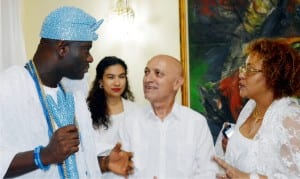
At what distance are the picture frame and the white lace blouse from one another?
1.35 metres

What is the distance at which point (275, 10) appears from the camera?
10.9ft

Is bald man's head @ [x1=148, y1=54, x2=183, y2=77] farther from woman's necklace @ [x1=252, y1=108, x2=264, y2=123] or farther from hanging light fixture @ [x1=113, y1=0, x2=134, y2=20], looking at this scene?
hanging light fixture @ [x1=113, y1=0, x2=134, y2=20]

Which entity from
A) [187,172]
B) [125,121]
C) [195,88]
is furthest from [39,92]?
[195,88]

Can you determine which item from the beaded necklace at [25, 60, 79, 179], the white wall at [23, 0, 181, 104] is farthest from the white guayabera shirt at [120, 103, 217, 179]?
the white wall at [23, 0, 181, 104]

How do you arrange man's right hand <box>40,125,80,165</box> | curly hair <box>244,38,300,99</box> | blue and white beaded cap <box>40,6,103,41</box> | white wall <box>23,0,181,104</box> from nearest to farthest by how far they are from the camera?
man's right hand <box>40,125,80,165</box> → blue and white beaded cap <box>40,6,103,41</box> → curly hair <box>244,38,300,99</box> → white wall <box>23,0,181,104</box>

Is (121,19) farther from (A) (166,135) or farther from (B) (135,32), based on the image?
(A) (166,135)

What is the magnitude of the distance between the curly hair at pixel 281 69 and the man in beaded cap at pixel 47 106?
0.96 metres

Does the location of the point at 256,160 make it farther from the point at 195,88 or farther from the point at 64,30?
the point at 195,88

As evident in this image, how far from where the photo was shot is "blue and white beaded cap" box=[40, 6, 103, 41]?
1.70m

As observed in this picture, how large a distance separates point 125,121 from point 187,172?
49cm

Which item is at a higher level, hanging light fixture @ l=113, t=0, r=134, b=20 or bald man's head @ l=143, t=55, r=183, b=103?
hanging light fixture @ l=113, t=0, r=134, b=20

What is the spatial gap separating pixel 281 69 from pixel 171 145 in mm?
770

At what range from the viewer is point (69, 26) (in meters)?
1.71

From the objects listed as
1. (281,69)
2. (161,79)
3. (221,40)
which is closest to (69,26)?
(161,79)
